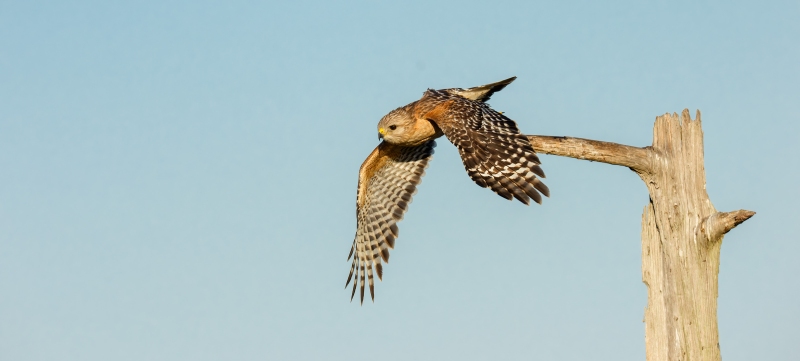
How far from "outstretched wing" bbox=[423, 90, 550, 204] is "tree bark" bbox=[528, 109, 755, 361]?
39cm

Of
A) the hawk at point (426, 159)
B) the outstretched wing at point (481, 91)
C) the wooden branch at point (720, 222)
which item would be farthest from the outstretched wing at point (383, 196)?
the wooden branch at point (720, 222)

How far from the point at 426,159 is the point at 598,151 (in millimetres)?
3862

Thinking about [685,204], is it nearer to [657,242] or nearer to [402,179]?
[657,242]

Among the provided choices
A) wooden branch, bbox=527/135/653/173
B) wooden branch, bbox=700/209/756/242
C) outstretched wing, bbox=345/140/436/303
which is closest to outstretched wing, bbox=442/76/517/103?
outstretched wing, bbox=345/140/436/303

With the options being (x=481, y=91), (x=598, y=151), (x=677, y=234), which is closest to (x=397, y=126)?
(x=481, y=91)

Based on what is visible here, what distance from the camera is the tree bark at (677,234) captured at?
6.73 metres

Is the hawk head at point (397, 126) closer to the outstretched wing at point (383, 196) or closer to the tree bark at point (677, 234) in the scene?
the outstretched wing at point (383, 196)

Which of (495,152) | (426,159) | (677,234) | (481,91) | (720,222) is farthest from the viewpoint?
(426,159)

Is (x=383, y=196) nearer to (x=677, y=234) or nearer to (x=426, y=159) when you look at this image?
(x=426, y=159)

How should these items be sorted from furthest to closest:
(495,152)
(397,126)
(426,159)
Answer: (426,159) → (397,126) → (495,152)

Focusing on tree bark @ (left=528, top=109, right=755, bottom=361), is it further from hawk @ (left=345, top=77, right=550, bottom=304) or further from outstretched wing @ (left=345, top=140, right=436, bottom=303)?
outstretched wing @ (left=345, top=140, right=436, bottom=303)

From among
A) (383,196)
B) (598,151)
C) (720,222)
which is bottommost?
(720,222)

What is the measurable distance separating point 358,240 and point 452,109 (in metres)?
2.97

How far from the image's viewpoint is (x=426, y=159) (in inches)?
428
